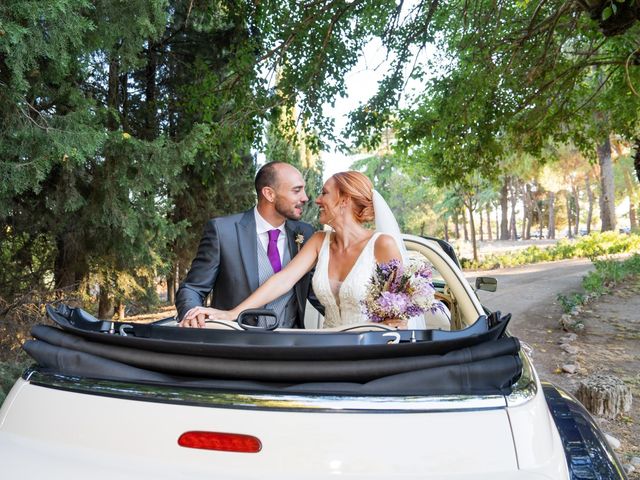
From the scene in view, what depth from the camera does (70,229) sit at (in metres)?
9.03

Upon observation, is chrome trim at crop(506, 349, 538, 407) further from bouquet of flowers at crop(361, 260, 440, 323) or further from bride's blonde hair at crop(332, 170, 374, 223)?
bride's blonde hair at crop(332, 170, 374, 223)

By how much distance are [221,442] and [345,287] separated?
204 centimetres

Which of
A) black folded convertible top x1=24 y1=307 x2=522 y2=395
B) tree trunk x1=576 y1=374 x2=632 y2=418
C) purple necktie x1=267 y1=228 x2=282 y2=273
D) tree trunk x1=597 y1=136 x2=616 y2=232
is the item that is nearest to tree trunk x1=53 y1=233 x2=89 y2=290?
Result: purple necktie x1=267 y1=228 x2=282 y2=273

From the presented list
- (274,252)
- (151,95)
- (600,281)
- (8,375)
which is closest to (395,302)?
(274,252)

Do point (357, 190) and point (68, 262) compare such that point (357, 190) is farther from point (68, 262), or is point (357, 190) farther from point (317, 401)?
point (68, 262)

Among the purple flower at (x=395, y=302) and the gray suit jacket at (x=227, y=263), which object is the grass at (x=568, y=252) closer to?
the gray suit jacket at (x=227, y=263)

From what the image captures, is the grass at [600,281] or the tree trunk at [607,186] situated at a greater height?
the tree trunk at [607,186]

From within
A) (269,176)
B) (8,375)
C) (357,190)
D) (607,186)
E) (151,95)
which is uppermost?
(151,95)

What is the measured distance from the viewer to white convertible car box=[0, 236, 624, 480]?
1513 millimetres

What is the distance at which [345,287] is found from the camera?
3545 mm

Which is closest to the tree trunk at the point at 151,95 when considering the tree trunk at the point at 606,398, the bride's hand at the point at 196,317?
the tree trunk at the point at 606,398

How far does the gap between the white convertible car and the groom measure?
67.1 inches

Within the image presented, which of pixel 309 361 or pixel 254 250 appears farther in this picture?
pixel 254 250

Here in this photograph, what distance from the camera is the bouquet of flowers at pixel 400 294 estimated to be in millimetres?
2713
